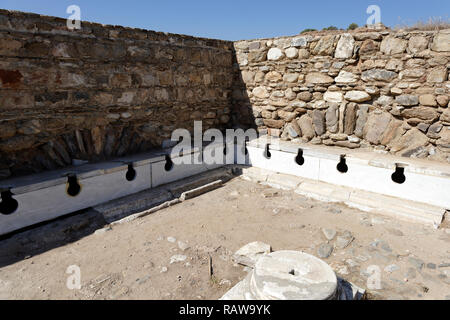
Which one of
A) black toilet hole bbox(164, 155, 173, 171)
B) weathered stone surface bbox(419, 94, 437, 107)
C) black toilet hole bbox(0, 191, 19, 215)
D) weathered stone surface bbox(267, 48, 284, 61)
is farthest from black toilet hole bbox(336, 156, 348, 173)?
black toilet hole bbox(0, 191, 19, 215)

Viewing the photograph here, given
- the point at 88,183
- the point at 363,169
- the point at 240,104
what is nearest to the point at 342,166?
the point at 363,169

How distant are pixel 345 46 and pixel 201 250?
4300 mm

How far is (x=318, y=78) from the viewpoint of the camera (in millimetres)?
5660

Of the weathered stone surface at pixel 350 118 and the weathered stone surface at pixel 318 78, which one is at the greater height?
the weathered stone surface at pixel 318 78

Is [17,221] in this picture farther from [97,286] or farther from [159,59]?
[159,59]

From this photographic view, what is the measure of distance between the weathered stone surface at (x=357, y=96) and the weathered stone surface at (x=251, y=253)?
11.1ft

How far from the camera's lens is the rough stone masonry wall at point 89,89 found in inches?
153

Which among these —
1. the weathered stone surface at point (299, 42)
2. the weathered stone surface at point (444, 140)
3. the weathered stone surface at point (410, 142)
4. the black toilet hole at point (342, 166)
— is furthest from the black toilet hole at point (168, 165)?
the weathered stone surface at point (444, 140)

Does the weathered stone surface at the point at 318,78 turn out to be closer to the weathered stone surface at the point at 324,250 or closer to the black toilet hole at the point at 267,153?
the black toilet hole at the point at 267,153

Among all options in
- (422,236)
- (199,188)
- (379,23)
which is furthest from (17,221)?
(379,23)

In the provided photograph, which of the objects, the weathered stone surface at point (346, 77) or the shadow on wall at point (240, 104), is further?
the shadow on wall at point (240, 104)

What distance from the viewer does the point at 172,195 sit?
15.3 feet

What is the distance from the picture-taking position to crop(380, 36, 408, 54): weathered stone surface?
15.7 ft
